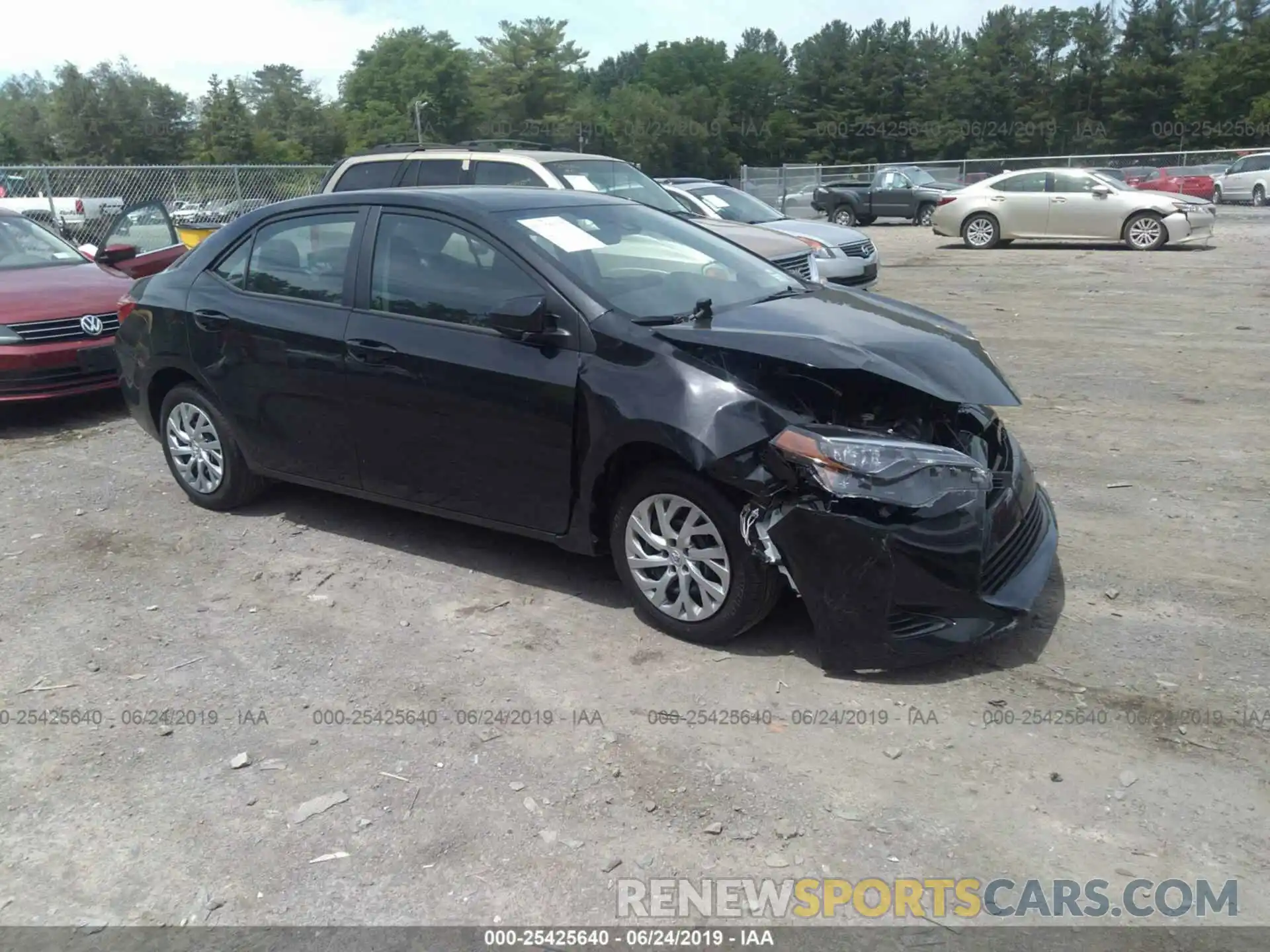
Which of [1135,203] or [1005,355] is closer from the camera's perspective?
[1005,355]

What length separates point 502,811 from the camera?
3.34 m

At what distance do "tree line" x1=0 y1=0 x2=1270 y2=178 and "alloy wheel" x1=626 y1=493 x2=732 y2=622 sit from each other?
56.8 m

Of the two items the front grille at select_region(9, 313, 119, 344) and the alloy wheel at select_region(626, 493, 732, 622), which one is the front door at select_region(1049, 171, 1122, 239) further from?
the alloy wheel at select_region(626, 493, 732, 622)

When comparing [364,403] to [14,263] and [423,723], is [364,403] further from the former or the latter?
[14,263]

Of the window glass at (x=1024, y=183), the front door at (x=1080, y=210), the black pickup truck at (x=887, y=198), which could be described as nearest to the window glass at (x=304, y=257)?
the front door at (x=1080, y=210)

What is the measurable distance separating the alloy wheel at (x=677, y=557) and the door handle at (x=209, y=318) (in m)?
2.68

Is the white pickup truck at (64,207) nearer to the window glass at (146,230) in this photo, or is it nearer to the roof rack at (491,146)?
the window glass at (146,230)

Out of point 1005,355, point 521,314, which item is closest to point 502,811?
point 521,314

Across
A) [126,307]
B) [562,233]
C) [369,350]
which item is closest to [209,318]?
[126,307]

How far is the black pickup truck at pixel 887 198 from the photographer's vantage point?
30.1 metres

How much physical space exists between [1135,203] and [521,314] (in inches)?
704

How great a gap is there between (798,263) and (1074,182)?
11.9 m

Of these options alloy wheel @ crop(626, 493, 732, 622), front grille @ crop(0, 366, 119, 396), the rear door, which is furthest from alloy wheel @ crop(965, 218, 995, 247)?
alloy wheel @ crop(626, 493, 732, 622)

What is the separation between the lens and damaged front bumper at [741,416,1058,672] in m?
3.78
